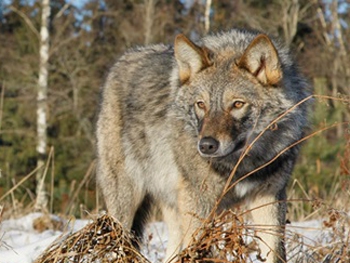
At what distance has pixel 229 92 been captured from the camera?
4082 mm

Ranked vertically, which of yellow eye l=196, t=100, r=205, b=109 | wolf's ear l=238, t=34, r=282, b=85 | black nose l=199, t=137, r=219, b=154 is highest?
wolf's ear l=238, t=34, r=282, b=85

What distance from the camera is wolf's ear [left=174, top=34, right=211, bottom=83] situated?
14.3 feet

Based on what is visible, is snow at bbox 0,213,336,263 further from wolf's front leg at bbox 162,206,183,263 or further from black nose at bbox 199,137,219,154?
black nose at bbox 199,137,219,154

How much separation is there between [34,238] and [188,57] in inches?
102

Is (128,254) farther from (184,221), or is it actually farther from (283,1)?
(283,1)

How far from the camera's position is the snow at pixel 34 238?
4176mm

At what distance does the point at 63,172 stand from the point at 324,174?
10.9 meters

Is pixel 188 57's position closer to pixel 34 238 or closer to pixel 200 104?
pixel 200 104

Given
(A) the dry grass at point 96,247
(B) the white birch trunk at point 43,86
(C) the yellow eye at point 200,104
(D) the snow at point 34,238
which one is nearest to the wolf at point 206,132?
(C) the yellow eye at point 200,104

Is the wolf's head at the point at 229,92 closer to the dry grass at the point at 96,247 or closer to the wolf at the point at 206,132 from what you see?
the wolf at the point at 206,132

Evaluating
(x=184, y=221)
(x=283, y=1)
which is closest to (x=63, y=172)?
(x=283, y=1)

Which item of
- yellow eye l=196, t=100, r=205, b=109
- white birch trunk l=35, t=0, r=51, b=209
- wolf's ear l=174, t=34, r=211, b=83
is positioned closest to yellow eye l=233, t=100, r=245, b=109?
yellow eye l=196, t=100, r=205, b=109

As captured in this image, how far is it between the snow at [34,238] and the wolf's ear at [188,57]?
1264 millimetres

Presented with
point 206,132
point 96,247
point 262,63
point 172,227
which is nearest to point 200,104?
point 206,132
